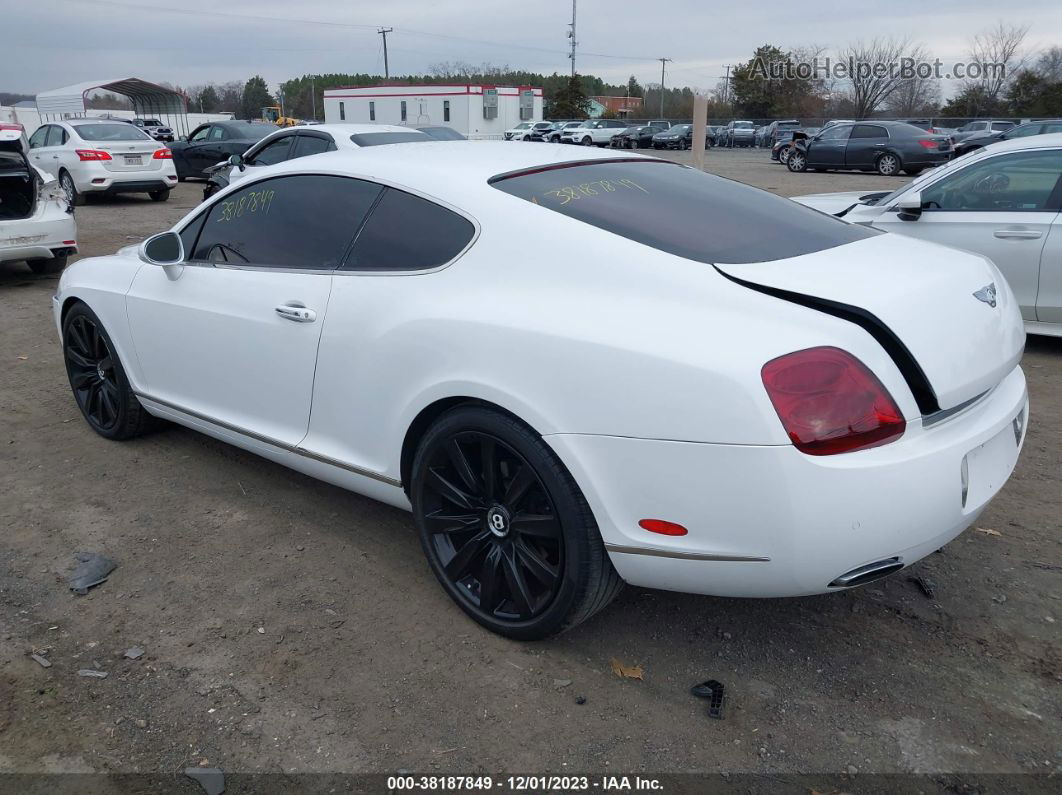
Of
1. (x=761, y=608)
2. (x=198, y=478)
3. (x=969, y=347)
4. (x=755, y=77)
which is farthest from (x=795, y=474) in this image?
(x=755, y=77)

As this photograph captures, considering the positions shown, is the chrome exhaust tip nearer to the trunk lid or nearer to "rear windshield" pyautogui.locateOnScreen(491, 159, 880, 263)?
the trunk lid

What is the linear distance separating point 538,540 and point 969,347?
4.65 feet

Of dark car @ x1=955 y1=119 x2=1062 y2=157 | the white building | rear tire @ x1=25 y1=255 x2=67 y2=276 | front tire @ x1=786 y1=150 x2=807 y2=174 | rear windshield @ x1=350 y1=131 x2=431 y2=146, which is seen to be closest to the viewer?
rear tire @ x1=25 y1=255 x2=67 y2=276

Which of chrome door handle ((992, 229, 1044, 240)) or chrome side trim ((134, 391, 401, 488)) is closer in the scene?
chrome side trim ((134, 391, 401, 488))

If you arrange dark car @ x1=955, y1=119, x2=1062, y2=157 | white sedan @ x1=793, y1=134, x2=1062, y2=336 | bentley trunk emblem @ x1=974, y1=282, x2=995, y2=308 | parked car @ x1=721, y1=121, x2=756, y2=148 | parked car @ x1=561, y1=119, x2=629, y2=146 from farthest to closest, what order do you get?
parked car @ x1=721, y1=121, x2=756, y2=148 → parked car @ x1=561, y1=119, x2=629, y2=146 → dark car @ x1=955, y1=119, x2=1062, y2=157 → white sedan @ x1=793, y1=134, x2=1062, y2=336 → bentley trunk emblem @ x1=974, y1=282, x2=995, y2=308

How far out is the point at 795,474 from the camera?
2.22m

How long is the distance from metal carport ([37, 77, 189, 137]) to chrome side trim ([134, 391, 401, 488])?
4441cm

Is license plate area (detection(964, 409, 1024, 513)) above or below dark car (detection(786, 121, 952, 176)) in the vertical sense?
below

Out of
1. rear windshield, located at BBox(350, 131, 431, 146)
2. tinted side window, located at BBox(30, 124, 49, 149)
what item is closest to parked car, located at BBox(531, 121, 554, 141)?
tinted side window, located at BBox(30, 124, 49, 149)

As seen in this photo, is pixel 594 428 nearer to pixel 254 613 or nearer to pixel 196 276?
pixel 254 613

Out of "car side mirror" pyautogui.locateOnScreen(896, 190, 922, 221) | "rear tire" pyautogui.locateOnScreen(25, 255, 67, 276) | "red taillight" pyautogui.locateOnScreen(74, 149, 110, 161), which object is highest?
"red taillight" pyautogui.locateOnScreen(74, 149, 110, 161)

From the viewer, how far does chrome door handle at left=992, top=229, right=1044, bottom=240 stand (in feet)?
19.2

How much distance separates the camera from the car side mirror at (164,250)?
388 centimetres

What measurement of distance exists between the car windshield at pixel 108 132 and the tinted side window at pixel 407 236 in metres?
14.5
